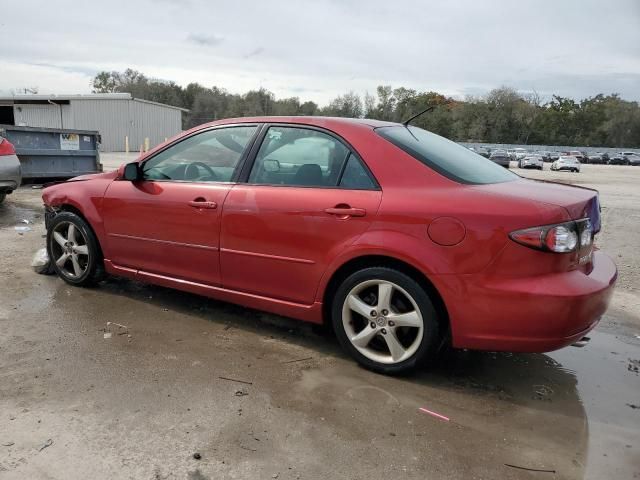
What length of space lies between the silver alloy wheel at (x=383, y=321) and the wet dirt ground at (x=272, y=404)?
7.5 inches

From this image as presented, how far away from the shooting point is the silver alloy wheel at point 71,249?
4684mm

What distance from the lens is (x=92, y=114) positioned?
1422 inches

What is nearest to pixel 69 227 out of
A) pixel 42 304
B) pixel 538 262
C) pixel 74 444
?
pixel 42 304

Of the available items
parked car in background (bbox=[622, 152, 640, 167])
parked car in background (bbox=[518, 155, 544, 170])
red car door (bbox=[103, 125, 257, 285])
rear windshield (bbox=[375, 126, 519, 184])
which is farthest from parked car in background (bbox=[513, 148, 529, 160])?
red car door (bbox=[103, 125, 257, 285])

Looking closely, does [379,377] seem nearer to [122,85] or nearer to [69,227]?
[69,227]

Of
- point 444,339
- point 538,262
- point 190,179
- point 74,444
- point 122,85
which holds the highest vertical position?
point 122,85

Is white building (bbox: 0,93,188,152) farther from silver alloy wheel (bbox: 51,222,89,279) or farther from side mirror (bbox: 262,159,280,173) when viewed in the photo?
side mirror (bbox: 262,159,280,173)

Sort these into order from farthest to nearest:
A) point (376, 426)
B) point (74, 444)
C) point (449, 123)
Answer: point (449, 123) < point (376, 426) < point (74, 444)

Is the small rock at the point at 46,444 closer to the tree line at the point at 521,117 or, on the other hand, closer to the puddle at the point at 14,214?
the puddle at the point at 14,214

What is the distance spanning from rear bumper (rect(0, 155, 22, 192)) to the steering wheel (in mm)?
5345

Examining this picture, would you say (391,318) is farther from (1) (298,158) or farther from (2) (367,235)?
(1) (298,158)

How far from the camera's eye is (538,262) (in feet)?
9.09

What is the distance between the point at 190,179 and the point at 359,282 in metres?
1.67

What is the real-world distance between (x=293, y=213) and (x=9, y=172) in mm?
6542
